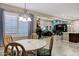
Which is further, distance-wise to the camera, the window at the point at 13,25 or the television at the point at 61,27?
the television at the point at 61,27

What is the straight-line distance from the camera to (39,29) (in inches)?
88.8

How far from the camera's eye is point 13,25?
2121mm

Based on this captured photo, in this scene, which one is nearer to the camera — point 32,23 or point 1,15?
point 1,15

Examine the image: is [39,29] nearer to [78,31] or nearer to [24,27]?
[24,27]

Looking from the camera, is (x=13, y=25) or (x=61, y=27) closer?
(x=13, y=25)

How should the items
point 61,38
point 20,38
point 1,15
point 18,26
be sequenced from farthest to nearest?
point 61,38, point 20,38, point 18,26, point 1,15

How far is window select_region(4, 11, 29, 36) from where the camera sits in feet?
6.90

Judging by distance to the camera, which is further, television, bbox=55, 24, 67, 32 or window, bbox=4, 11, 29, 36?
television, bbox=55, 24, 67, 32

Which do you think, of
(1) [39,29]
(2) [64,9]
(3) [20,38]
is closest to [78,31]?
(2) [64,9]

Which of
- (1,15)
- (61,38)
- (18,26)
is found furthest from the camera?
(61,38)

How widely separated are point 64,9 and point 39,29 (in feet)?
1.97

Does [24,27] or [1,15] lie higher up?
[1,15]

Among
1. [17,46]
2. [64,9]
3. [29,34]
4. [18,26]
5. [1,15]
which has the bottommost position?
[17,46]

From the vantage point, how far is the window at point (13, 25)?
2104 millimetres
